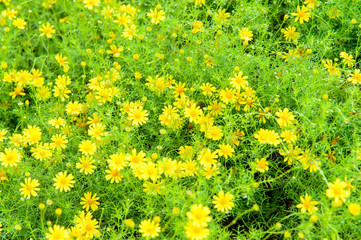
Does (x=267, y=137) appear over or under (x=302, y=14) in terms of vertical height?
under

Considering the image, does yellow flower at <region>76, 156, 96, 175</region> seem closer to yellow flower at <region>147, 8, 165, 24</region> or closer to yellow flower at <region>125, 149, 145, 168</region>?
yellow flower at <region>125, 149, 145, 168</region>

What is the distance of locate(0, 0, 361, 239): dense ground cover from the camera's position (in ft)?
8.04

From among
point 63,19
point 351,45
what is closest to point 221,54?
point 351,45

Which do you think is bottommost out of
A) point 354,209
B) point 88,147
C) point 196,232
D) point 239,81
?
point 88,147

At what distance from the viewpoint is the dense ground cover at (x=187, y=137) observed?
2449 mm

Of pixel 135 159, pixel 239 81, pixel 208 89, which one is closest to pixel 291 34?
pixel 239 81

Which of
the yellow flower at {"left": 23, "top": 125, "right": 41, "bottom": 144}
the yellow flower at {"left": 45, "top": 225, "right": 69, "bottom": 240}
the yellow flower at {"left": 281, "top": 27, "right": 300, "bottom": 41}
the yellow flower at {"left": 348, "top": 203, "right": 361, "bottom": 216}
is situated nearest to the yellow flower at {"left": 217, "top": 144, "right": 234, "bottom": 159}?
the yellow flower at {"left": 348, "top": 203, "right": 361, "bottom": 216}

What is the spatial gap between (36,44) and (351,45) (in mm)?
3168

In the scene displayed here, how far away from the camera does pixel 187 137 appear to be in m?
3.13

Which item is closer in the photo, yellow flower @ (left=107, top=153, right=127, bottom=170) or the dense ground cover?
the dense ground cover

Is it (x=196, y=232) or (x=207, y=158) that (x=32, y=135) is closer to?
(x=207, y=158)

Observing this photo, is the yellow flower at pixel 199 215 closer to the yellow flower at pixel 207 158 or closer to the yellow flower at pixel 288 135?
the yellow flower at pixel 207 158

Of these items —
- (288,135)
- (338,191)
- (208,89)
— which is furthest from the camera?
(208,89)

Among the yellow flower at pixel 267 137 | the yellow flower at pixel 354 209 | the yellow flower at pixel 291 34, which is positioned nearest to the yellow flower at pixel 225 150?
the yellow flower at pixel 267 137
